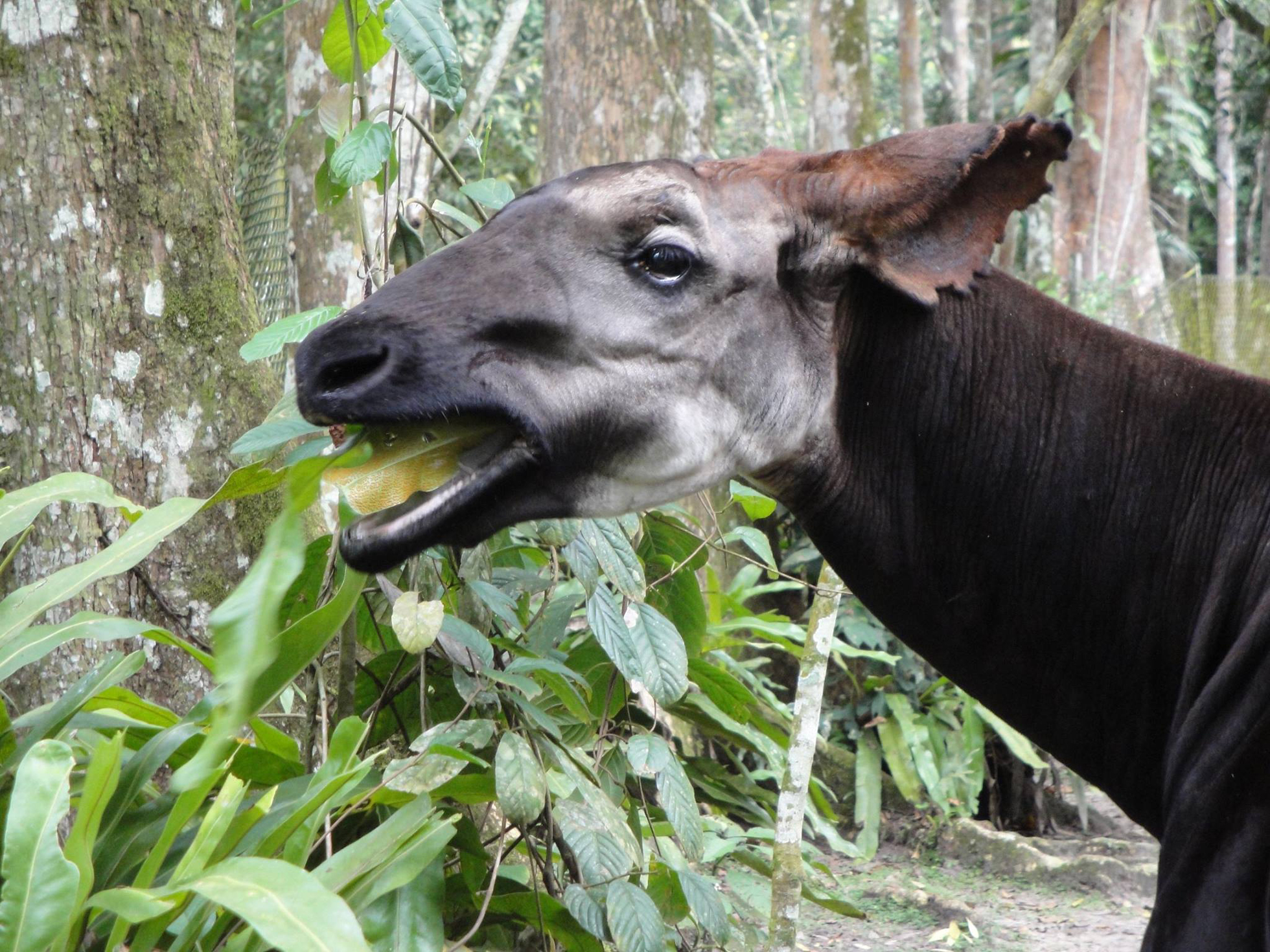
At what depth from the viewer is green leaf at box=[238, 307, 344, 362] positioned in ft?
7.89

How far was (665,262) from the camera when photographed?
2154 mm

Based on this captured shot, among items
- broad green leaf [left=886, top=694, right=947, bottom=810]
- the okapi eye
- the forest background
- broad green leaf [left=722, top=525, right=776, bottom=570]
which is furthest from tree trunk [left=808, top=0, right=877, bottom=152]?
the okapi eye

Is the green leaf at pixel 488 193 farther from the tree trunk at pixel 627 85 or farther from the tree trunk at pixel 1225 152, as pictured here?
the tree trunk at pixel 1225 152

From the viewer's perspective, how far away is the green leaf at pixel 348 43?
260cm

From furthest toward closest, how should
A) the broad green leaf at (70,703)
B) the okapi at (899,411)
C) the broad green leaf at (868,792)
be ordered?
the broad green leaf at (868,792), the broad green leaf at (70,703), the okapi at (899,411)

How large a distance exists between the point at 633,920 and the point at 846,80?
693cm

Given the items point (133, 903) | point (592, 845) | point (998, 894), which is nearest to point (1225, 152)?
point (998, 894)

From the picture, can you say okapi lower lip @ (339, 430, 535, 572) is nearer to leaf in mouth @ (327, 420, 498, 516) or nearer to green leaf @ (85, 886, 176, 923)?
leaf in mouth @ (327, 420, 498, 516)

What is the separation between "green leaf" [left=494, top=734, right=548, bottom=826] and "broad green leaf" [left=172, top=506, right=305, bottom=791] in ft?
2.01

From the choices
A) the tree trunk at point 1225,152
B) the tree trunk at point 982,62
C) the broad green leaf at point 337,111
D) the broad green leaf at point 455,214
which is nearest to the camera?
the broad green leaf at point 337,111

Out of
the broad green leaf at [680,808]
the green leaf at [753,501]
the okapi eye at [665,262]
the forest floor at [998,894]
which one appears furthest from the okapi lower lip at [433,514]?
the forest floor at [998,894]

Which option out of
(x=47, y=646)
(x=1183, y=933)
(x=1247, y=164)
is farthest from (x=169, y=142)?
(x=1247, y=164)

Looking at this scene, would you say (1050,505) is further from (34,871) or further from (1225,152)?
(1225,152)

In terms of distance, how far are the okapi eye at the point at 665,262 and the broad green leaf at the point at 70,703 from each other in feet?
3.78
